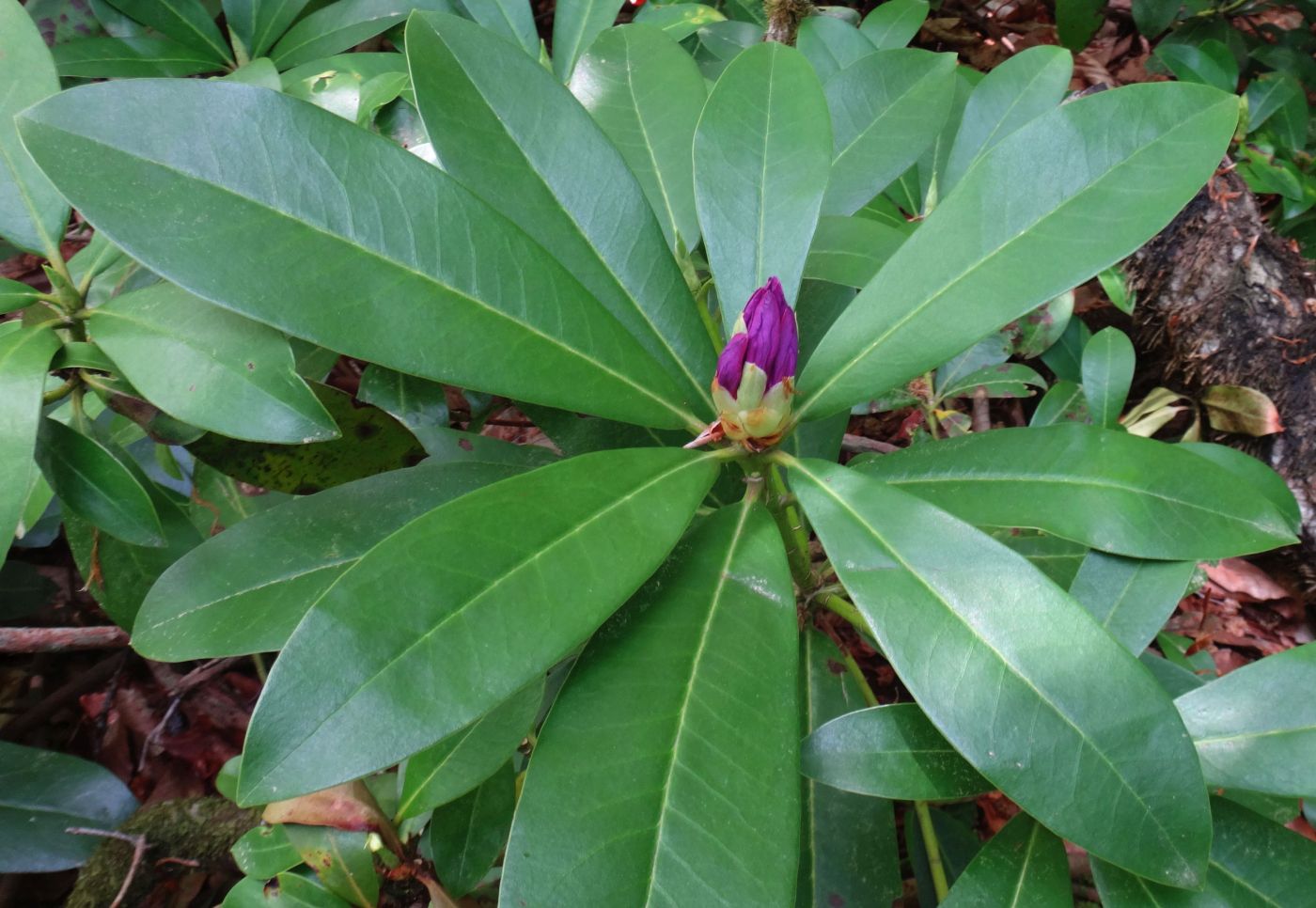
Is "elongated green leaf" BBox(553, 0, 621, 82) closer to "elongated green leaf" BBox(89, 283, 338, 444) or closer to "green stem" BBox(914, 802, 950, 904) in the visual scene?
"elongated green leaf" BBox(89, 283, 338, 444)

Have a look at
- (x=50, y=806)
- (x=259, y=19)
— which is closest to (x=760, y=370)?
(x=50, y=806)

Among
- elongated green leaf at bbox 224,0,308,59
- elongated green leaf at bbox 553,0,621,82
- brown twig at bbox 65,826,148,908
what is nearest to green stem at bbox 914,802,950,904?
brown twig at bbox 65,826,148,908

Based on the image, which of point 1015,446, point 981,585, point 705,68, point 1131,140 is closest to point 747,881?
point 981,585

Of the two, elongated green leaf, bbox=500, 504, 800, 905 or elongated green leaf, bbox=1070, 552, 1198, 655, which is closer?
elongated green leaf, bbox=500, 504, 800, 905

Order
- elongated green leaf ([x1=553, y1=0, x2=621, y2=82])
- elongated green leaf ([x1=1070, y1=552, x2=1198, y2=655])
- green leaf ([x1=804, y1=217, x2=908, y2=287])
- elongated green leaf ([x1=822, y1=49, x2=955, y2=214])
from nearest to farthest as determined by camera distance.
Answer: elongated green leaf ([x1=1070, y1=552, x2=1198, y2=655]), green leaf ([x1=804, y1=217, x2=908, y2=287]), elongated green leaf ([x1=822, y1=49, x2=955, y2=214]), elongated green leaf ([x1=553, y1=0, x2=621, y2=82])

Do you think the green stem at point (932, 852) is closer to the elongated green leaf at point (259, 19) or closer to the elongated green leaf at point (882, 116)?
the elongated green leaf at point (882, 116)
